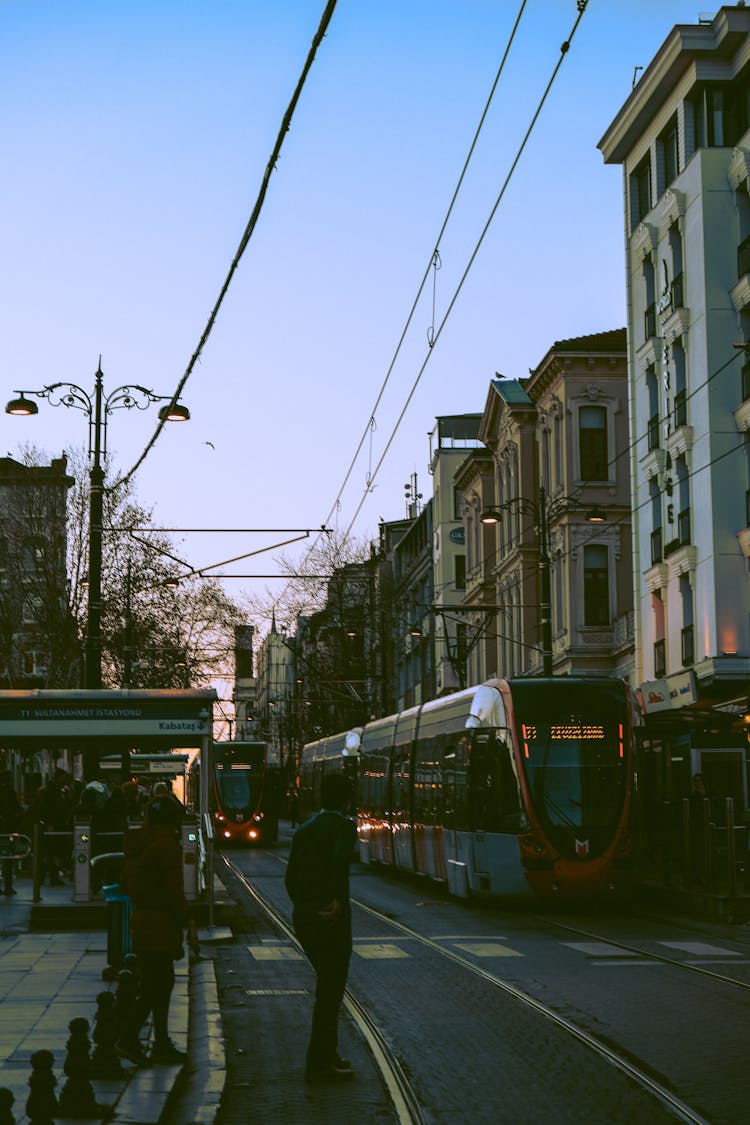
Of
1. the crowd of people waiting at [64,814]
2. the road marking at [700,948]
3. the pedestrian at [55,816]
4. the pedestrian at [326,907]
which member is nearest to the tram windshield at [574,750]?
the road marking at [700,948]

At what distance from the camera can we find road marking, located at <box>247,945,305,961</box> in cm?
1842

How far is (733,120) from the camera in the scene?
41.9 meters

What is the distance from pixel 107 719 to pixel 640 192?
101 feet

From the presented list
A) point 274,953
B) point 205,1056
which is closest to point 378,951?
point 274,953

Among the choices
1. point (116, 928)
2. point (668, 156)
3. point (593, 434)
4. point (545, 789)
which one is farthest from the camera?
point (593, 434)

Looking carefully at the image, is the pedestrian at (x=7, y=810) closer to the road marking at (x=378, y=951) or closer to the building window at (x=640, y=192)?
the road marking at (x=378, y=951)

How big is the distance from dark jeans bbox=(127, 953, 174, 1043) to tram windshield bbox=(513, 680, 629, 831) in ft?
43.0

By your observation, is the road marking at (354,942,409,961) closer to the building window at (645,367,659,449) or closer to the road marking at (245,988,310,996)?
the road marking at (245,988,310,996)

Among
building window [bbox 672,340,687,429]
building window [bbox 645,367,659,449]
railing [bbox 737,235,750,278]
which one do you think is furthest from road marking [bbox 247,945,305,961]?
building window [bbox 645,367,659,449]

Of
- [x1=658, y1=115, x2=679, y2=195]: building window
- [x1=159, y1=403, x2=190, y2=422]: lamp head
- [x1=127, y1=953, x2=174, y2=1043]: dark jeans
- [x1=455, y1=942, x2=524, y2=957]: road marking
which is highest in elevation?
[x1=658, y1=115, x2=679, y2=195]: building window

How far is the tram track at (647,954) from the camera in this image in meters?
15.2

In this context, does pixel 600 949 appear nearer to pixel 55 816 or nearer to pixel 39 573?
pixel 55 816

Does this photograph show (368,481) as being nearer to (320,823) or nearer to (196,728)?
(196,728)

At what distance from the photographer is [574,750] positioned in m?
23.8
